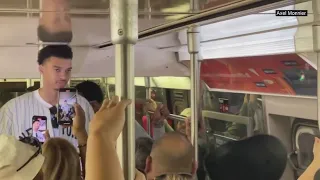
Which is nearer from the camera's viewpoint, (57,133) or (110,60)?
(57,133)

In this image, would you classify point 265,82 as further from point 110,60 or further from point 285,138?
point 110,60

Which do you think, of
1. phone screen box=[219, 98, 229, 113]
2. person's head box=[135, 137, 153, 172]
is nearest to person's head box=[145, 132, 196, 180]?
person's head box=[135, 137, 153, 172]

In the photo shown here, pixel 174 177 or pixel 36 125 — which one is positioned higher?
pixel 36 125

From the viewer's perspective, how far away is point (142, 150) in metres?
2.92

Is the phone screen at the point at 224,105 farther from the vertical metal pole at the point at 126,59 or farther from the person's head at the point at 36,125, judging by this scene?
the vertical metal pole at the point at 126,59

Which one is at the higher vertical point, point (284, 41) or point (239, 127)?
point (284, 41)

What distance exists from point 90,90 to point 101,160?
1.74 m

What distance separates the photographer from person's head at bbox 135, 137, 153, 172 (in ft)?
9.04

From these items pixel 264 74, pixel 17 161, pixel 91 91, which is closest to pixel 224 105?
pixel 264 74

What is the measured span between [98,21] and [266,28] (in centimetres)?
100

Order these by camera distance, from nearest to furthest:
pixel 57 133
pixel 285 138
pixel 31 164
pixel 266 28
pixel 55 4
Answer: pixel 31 164
pixel 55 4
pixel 57 133
pixel 266 28
pixel 285 138

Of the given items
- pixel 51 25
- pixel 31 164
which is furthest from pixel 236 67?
pixel 31 164

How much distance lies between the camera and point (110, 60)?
129 inches

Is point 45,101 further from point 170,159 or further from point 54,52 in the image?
point 170,159
